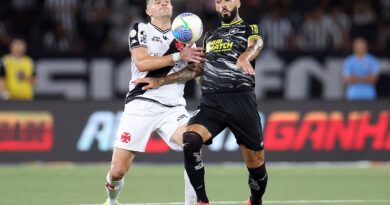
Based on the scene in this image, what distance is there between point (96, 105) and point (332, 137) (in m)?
3.97

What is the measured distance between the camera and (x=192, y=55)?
9859 millimetres

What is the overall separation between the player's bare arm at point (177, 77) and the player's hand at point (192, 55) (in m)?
0.19

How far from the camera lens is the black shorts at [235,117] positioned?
968 cm

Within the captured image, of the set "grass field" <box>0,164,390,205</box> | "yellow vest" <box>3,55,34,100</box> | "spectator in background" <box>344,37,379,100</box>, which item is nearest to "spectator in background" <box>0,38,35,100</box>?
"yellow vest" <box>3,55,34,100</box>

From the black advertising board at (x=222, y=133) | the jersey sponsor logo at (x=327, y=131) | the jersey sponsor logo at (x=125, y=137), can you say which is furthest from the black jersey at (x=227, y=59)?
the jersey sponsor logo at (x=327, y=131)

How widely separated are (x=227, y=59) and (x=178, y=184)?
4080 mm

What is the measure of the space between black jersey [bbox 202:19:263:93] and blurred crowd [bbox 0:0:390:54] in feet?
34.3

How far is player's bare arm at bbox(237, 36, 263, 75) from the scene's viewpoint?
9.31 metres

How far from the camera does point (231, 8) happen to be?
9.75 metres

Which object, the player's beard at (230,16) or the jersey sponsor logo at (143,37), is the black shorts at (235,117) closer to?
the player's beard at (230,16)

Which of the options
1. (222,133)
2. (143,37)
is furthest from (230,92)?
(222,133)

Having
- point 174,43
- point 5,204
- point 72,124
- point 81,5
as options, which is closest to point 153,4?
point 174,43

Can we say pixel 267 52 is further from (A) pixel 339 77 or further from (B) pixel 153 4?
(B) pixel 153 4

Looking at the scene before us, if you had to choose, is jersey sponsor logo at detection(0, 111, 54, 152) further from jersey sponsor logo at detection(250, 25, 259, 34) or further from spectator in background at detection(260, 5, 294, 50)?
jersey sponsor logo at detection(250, 25, 259, 34)
